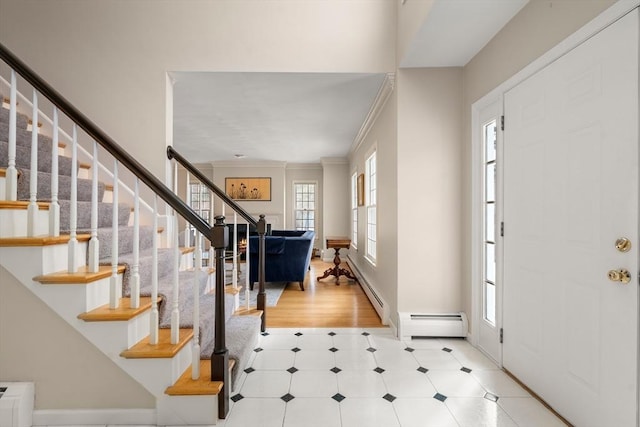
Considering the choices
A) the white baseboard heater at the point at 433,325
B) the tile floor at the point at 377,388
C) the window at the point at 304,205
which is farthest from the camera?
the window at the point at 304,205

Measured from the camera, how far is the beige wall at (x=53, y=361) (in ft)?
5.35

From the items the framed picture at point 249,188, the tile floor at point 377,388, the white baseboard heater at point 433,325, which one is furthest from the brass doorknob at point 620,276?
the framed picture at point 249,188

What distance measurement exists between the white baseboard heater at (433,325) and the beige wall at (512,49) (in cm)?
15

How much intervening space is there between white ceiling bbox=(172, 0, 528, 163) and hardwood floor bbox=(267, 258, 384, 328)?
2.65 metres

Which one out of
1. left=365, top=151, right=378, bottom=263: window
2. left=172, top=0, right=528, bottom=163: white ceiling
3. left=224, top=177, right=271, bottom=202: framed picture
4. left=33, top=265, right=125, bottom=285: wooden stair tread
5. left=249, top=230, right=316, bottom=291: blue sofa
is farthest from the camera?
left=224, top=177, right=271, bottom=202: framed picture

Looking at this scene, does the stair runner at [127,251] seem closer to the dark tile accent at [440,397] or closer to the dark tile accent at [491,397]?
the dark tile accent at [440,397]

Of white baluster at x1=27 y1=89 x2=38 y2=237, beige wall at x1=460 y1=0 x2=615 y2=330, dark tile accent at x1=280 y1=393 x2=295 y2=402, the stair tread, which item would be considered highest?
beige wall at x1=460 y1=0 x2=615 y2=330

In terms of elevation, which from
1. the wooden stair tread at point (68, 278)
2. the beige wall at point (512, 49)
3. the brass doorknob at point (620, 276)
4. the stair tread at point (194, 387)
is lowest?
the stair tread at point (194, 387)

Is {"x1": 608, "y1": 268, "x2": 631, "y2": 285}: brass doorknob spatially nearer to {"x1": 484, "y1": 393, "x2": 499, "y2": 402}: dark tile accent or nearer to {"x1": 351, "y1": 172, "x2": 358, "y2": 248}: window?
{"x1": 484, "y1": 393, "x2": 499, "y2": 402}: dark tile accent

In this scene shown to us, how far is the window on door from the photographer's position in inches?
97.0

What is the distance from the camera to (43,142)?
2389 mm

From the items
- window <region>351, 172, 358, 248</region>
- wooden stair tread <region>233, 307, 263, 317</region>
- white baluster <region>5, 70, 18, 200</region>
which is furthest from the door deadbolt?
window <region>351, 172, 358, 248</region>

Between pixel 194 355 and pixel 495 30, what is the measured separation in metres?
3.12

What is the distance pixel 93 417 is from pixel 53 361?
39 centimetres
